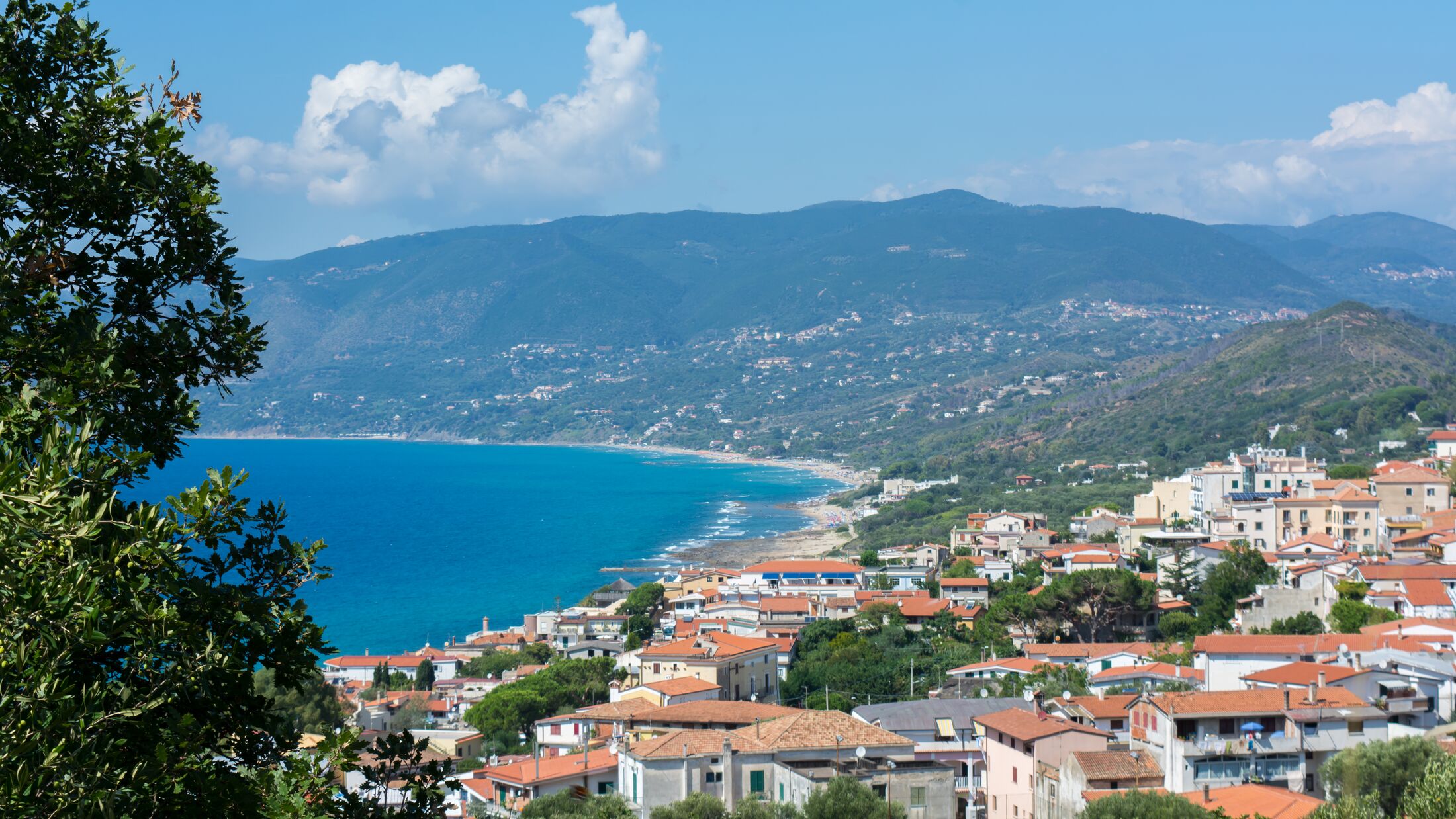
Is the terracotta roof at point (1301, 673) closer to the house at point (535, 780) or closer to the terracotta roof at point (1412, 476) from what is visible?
the house at point (535, 780)

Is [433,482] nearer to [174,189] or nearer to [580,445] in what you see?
[580,445]

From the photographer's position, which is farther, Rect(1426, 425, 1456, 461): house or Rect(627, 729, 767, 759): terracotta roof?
Rect(1426, 425, 1456, 461): house

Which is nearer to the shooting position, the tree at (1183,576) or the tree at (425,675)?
the tree at (425,675)

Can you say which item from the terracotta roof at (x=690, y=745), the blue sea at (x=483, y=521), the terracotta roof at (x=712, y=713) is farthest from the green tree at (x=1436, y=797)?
the blue sea at (x=483, y=521)

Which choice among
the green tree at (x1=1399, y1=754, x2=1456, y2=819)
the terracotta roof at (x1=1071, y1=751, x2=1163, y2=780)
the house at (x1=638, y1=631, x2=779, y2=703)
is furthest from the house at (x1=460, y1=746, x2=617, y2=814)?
the green tree at (x1=1399, y1=754, x2=1456, y2=819)

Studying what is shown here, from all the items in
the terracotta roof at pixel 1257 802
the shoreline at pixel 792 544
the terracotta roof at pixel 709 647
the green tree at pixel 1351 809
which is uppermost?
the shoreline at pixel 792 544

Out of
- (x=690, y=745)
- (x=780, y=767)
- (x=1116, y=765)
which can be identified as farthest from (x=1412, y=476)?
(x=690, y=745)

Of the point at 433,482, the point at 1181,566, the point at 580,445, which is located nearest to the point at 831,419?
the point at 580,445

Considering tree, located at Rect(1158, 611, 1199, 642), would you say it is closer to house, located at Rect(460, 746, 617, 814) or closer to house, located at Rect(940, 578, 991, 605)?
house, located at Rect(940, 578, 991, 605)
